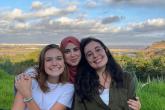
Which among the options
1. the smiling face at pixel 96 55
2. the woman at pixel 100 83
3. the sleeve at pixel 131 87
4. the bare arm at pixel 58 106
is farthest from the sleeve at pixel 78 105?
the sleeve at pixel 131 87

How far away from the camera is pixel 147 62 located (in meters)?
16.5

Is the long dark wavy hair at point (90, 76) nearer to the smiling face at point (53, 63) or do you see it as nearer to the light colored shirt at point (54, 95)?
the light colored shirt at point (54, 95)

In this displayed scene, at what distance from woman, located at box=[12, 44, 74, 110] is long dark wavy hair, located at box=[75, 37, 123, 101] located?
0.12 m

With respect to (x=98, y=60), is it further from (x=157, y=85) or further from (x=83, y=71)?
(x=157, y=85)

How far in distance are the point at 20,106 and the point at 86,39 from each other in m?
0.83

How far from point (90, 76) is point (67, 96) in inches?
10.7

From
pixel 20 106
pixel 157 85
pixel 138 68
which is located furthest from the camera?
pixel 138 68

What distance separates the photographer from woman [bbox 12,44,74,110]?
3.95 metres

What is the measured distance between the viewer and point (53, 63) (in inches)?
156

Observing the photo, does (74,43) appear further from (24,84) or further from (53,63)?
(24,84)

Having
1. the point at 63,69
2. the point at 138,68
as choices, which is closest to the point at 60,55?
the point at 63,69

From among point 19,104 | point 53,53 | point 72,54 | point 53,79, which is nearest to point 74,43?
point 72,54

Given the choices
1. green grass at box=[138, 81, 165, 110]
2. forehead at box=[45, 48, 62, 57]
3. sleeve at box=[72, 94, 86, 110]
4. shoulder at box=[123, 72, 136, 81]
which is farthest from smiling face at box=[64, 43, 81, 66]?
green grass at box=[138, 81, 165, 110]

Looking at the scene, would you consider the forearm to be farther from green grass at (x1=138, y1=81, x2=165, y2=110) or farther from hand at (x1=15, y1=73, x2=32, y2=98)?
green grass at (x1=138, y1=81, x2=165, y2=110)
